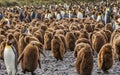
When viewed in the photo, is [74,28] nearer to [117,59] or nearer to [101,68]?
[117,59]

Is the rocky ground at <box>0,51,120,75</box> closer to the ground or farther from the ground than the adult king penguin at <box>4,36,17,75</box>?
closer to the ground

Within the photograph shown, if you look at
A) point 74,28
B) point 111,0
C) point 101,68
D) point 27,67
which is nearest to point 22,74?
point 27,67

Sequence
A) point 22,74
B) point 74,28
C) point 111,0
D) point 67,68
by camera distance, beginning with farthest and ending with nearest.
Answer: point 111,0, point 74,28, point 67,68, point 22,74

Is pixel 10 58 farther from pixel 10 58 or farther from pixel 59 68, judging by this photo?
pixel 59 68

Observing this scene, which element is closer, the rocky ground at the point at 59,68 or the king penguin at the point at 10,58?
the king penguin at the point at 10,58

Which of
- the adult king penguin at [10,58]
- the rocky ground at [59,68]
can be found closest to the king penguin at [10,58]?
the adult king penguin at [10,58]

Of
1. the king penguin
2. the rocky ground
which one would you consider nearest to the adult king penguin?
the king penguin

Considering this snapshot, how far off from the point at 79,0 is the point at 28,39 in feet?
146

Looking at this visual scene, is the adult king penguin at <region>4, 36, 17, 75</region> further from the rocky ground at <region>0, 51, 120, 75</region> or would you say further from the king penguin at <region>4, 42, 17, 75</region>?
the rocky ground at <region>0, 51, 120, 75</region>

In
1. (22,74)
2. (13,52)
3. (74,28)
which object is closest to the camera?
(13,52)

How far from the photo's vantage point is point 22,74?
8734 millimetres

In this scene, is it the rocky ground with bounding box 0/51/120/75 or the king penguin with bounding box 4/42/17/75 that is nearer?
the king penguin with bounding box 4/42/17/75

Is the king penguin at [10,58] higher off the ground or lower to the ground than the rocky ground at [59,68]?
higher

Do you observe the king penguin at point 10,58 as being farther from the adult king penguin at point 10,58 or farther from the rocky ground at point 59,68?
the rocky ground at point 59,68
